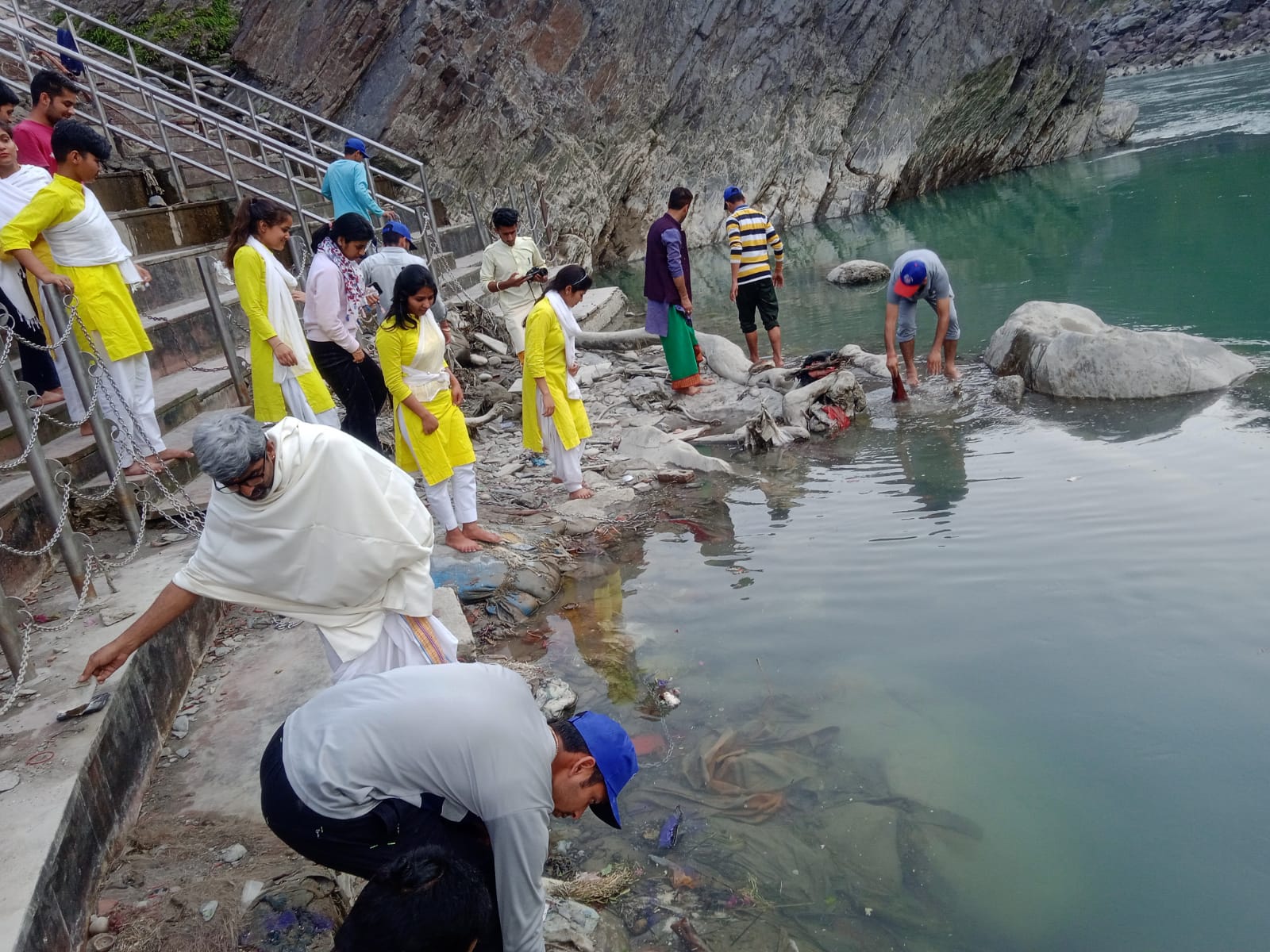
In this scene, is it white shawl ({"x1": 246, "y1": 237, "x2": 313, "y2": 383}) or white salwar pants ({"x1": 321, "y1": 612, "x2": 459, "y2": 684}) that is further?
white shawl ({"x1": 246, "y1": 237, "x2": 313, "y2": 383})

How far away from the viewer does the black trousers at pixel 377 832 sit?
215 centimetres

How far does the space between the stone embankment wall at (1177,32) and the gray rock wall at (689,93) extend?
2572 centimetres

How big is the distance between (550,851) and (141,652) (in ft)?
5.21

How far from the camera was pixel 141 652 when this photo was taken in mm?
3283

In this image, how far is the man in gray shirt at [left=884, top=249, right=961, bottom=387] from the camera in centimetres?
744

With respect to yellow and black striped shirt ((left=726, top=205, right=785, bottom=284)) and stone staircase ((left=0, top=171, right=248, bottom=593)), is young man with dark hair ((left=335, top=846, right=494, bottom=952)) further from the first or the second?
yellow and black striped shirt ((left=726, top=205, right=785, bottom=284))

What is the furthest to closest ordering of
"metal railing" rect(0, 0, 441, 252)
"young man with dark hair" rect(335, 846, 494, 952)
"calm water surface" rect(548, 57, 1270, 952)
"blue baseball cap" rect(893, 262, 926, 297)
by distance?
1. "metal railing" rect(0, 0, 441, 252)
2. "blue baseball cap" rect(893, 262, 926, 297)
3. "calm water surface" rect(548, 57, 1270, 952)
4. "young man with dark hair" rect(335, 846, 494, 952)

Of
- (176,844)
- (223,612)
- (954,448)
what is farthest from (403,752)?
(954,448)

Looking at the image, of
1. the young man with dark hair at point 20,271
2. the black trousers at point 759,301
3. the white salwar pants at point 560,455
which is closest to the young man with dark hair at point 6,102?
the young man with dark hair at point 20,271

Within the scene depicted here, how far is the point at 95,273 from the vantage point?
4449mm

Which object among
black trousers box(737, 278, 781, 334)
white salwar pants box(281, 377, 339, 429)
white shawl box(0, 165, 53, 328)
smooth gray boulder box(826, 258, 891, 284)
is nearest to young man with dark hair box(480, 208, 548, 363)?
black trousers box(737, 278, 781, 334)

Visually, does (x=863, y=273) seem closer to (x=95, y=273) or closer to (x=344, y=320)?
(x=344, y=320)

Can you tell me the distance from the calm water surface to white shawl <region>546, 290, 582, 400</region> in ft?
3.45

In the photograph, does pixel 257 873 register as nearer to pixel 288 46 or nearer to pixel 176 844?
pixel 176 844
